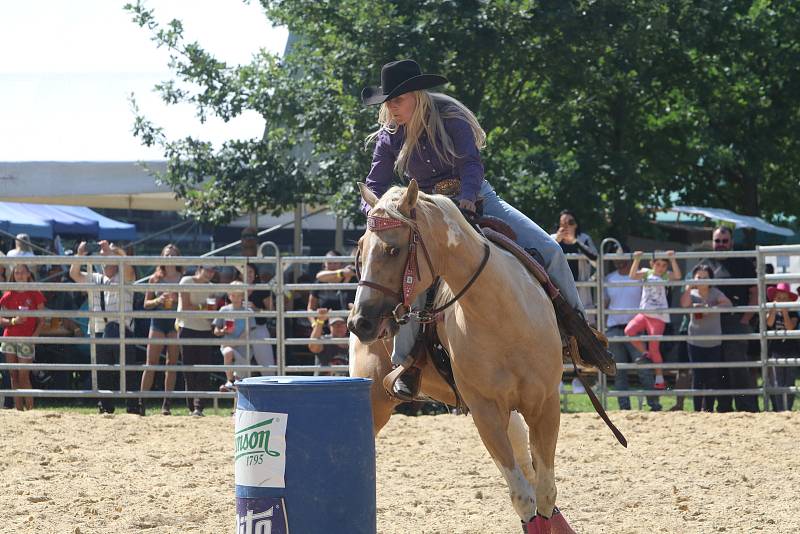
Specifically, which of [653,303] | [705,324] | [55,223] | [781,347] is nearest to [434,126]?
[653,303]

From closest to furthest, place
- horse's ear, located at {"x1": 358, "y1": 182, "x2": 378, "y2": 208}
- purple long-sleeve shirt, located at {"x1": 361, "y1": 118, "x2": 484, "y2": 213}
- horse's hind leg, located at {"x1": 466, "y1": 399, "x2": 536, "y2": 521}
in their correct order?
horse's ear, located at {"x1": 358, "y1": 182, "x2": 378, "y2": 208} < horse's hind leg, located at {"x1": 466, "y1": 399, "x2": 536, "y2": 521} < purple long-sleeve shirt, located at {"x1": 361, "y1": 118, "x2": 484, "y2": 213}

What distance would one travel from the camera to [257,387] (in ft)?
14.8

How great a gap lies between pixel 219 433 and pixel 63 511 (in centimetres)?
388

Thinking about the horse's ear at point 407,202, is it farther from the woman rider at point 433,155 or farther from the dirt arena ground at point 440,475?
the dirt arena ground at point 440,475

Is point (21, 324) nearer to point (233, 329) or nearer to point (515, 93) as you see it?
point (233, 329)

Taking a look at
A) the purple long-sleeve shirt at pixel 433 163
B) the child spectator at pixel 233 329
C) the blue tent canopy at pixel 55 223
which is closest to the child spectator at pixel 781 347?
the child spectator at pixel 233 329

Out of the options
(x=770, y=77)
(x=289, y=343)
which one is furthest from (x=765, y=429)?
(x=770, y=77)

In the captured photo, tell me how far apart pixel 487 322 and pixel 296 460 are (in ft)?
4.24

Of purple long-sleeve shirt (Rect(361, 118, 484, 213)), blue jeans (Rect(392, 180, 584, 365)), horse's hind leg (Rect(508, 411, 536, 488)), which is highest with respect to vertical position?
purple long-sleeve shirt (Rect(361, 118, 484, 213))

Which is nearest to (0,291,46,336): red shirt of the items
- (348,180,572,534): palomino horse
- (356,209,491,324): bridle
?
(348,180,572,534): palomino horse

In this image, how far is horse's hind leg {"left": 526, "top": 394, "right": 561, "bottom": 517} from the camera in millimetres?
5500

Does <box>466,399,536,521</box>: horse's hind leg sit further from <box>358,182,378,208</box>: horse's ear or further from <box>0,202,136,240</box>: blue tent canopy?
<box>0,202,136,240</box>: blue tent canopy

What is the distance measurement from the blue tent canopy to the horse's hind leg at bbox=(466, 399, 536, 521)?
1295 cm

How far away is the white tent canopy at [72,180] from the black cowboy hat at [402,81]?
10.3 metres
